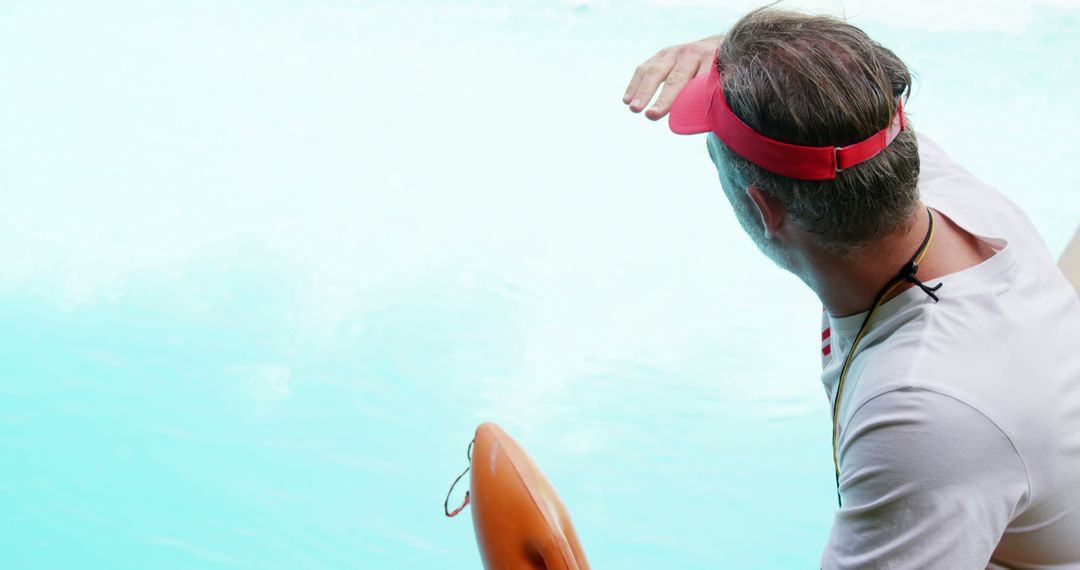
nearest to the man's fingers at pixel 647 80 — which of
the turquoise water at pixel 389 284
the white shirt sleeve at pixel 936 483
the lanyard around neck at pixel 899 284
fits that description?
the lanyard around neck at pixel 899 284

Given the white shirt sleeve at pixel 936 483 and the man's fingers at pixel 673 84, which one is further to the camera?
the man's fingers at pixel 673 84

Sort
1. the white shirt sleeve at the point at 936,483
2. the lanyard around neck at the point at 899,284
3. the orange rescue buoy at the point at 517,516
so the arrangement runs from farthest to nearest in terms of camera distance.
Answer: the orange rescue buoy at the point at 517,516 → the lanyard around neck at the point at 899,284 → the white shirt sleeve at the point at 936,483

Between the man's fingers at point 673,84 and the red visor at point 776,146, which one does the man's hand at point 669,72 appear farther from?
the red visor at point 776,146

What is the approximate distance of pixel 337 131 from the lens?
15.0 ft

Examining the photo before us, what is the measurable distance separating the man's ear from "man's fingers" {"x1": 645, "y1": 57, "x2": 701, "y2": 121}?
8.5 inches

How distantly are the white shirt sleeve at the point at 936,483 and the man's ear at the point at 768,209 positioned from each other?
0.23 meters

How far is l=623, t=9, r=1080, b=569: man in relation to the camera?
95 cm

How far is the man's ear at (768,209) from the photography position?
1.08m

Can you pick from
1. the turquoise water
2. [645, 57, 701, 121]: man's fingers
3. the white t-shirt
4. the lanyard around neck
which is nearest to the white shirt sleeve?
the white t-shirt

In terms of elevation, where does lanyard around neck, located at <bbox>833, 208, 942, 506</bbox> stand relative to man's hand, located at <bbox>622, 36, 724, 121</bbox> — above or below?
below

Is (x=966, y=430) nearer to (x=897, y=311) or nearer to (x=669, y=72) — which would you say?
(x=897, y=311)

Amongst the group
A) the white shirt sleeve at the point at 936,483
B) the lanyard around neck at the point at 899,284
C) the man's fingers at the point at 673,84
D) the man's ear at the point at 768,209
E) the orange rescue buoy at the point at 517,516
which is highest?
the man's fingers at the point at 673,84

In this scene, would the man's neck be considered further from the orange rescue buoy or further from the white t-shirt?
the orange rescue buoy

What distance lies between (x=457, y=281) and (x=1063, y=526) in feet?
9.45
